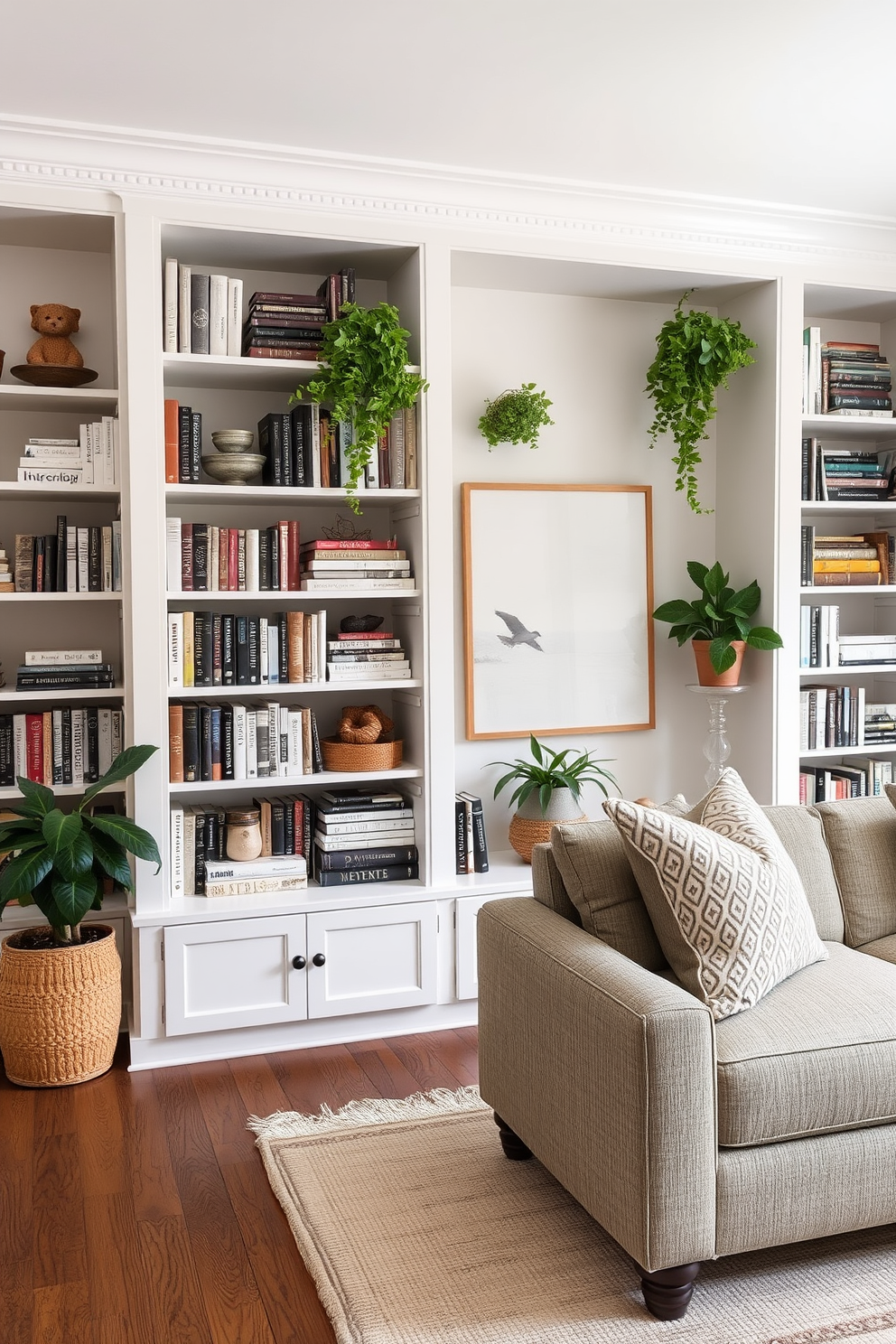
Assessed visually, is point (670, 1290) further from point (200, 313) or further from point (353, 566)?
point (200, 313)

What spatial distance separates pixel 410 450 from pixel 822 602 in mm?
1856

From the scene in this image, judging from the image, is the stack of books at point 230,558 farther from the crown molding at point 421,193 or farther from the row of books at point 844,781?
the row of books at point 844,781

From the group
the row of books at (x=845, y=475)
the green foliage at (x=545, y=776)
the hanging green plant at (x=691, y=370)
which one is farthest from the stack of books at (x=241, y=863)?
the row of books at (x=845, y=475)

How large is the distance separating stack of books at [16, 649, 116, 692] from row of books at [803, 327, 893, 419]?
2.61 m

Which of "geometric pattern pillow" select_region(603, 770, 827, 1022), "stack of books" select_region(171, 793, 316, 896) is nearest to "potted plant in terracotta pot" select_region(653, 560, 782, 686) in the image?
"stack of books" select_region(171, 793, 316, 896)

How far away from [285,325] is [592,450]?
49.9 inches

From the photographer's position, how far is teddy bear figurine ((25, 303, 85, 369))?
3357 mm

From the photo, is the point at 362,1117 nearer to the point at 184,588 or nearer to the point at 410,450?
the point at 184,588

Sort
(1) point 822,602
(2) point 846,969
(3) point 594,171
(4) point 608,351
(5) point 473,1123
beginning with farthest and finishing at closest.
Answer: (1) point 822,602, (4) point 608,351, (3) point 594,171, (5) point 473,1123, (2) point 846,969

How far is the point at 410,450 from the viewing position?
11.7ft

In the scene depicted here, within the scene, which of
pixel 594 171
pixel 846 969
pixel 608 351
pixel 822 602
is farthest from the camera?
pixel 822 602

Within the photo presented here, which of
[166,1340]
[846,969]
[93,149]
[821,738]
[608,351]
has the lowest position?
[166,1340]

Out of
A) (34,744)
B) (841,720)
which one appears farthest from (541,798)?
(34,744)

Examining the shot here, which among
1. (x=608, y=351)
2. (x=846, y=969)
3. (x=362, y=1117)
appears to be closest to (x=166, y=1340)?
(x=362, y=1117)
